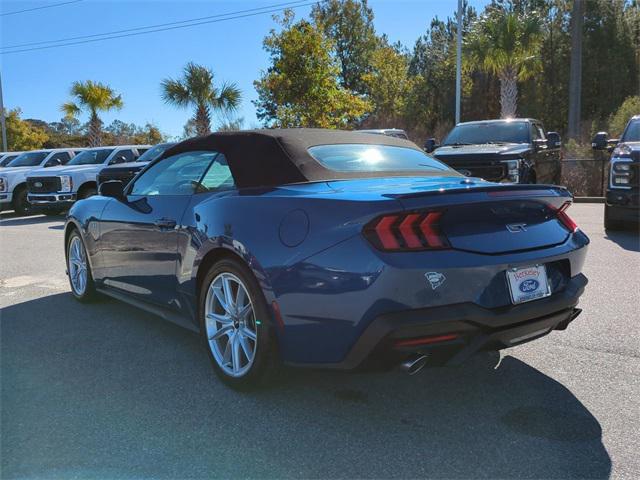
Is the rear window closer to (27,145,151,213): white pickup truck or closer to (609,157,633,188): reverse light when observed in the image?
(609,157,633,188): reverse light

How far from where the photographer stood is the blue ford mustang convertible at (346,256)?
2.70 metres

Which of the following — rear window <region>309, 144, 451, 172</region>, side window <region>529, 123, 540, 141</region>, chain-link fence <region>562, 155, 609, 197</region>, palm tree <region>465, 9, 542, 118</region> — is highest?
palm tree <region>465, 9, 542, 118</region>

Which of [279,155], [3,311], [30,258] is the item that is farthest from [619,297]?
[30,258]

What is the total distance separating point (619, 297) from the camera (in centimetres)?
536

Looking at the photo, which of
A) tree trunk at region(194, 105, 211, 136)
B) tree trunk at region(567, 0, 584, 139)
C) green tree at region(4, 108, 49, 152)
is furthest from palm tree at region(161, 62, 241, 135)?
green tree at region(4, 108, 49, 152)

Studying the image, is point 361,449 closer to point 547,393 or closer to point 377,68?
point 547,393

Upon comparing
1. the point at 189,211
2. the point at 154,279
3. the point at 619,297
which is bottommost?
the point at 619,297

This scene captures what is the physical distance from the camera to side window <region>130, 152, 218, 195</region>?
4051 mm

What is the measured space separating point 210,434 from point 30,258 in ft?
22.7

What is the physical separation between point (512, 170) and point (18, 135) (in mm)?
46618

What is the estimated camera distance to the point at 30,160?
18.1 meters

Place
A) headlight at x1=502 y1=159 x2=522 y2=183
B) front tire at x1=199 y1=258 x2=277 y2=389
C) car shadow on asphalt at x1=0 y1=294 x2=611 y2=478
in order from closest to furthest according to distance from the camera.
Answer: car shadow on asphalt at x1=0 y1=294 x2=611 y2=478 → front tire at x1=199 y1=258 x2=277 y2=389 → headlight at x1=502 y1=159 x2=522 y2=183

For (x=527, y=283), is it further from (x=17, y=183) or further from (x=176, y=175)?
(x=17, y=183)

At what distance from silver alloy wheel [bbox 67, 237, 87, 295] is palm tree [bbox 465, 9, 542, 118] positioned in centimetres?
2081
